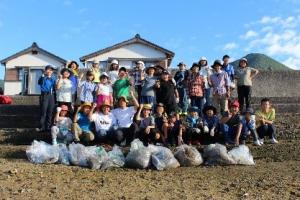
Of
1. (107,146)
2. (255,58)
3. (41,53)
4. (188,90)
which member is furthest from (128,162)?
(255,58)

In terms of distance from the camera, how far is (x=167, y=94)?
10.4 metres

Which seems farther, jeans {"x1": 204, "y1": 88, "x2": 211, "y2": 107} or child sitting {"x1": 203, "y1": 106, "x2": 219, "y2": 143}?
jeans {"x1": 204, "y1": 88, "x2": 211, "y2": 107}

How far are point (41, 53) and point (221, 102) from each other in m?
20.6

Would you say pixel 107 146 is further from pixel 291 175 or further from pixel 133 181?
pixel 291 175

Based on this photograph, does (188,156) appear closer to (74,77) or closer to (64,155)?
(64,155)

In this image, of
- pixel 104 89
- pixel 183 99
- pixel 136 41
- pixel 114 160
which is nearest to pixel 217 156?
pixel 114 160

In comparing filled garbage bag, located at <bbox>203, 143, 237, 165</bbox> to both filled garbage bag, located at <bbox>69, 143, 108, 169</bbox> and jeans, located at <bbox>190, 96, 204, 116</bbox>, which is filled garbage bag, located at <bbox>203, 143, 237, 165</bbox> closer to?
filled garbage bag, located at <bbox>69, 143, 108, 169</bbox>

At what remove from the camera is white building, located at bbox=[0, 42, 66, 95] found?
1094 inches

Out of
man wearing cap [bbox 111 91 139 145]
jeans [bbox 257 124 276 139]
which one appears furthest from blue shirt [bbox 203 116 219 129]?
man wearing cap [bbox 111 91 139 145]

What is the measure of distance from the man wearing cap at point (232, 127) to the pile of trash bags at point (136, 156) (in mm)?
998

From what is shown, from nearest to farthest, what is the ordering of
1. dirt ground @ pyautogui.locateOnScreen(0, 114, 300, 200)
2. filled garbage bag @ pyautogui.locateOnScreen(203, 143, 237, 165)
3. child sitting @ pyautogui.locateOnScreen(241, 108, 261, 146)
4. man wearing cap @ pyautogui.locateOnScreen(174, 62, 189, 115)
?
dirt ground @ pyautogui.locateOnScreen(0, 114, 300, 200) → filled garbage bag @ pyautogui.locateOnScreen(203, 143, 237, 165) → child sitting @ pyautogui.locateOnScreen(241, 108, 261, 146) → man wearing cap @ pyautogui.locateOnScreen(174, 62, 189, 115)

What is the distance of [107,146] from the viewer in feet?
30.3

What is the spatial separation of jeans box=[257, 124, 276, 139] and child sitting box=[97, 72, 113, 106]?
321 cm

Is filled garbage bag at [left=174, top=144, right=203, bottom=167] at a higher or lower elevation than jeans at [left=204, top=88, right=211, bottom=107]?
lower
